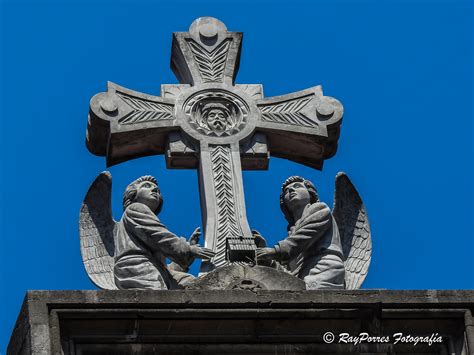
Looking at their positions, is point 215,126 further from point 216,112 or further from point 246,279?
→ point 246,279

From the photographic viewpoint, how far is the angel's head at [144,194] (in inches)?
902

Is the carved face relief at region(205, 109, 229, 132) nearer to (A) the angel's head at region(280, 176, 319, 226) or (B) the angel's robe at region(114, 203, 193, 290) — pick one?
(A) the angel's head at region(280, 176, 319, 226)

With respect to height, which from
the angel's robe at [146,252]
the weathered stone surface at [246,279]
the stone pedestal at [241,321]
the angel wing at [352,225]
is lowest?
the stone pedestal at [241,321]

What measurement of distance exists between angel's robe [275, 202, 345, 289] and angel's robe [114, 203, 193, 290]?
40.4 inches

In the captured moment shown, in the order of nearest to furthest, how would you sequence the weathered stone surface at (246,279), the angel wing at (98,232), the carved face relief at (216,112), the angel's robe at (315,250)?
1. the weathered stone surface at (246,279)
2. the angel's robe at (315,250)
3. the angel wing at (98,232)
4. the carved face relief at (216,112)

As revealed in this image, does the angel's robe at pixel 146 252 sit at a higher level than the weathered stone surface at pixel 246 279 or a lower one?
higher

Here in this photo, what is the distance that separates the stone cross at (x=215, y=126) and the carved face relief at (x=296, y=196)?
19.0 inches

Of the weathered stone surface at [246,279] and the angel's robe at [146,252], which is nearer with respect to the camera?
the weathered stone surface at [246,279]

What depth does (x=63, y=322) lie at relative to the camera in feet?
67.6

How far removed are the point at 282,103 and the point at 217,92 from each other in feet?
2.50

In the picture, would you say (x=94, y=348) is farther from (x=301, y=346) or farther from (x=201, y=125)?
(x=201, y=125)

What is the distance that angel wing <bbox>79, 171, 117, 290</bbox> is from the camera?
74.9ft

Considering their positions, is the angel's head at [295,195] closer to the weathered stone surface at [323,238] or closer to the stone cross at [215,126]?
the weathered stone surface at [323,238]

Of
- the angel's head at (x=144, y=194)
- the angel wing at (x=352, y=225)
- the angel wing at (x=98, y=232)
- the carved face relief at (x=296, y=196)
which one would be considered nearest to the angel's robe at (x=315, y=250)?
the carved face relief at (x=296, y=196)
